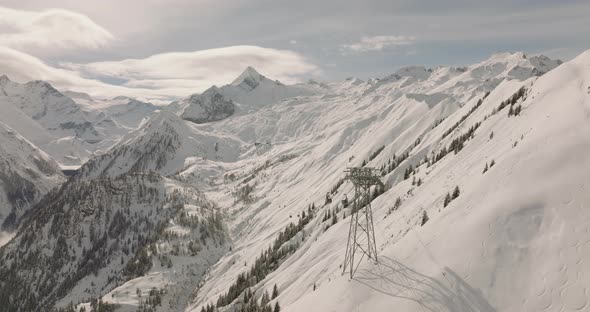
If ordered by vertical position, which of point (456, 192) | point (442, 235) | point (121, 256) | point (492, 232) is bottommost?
point (121, 256)

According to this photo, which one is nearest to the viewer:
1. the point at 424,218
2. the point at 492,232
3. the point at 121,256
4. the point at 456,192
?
the point at 492,232

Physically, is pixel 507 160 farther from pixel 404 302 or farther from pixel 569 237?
pixel 404 302

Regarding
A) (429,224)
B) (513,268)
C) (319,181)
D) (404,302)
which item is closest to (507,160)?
(429,224)

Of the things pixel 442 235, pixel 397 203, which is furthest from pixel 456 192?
pixel 397 203

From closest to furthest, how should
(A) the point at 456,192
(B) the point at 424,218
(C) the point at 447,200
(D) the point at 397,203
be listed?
(B) the point at 424,218
(C) the point at 447,200
(A) the point at 456,192
(D) the point at 397,203

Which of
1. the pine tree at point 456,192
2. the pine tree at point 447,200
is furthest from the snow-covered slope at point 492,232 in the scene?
the pine tree at point 456,192

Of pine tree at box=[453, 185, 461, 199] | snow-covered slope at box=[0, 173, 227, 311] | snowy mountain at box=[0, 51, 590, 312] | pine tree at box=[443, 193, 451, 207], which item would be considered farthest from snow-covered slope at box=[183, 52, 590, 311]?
snow-covered slope at box=[0, 173, 227, 311]

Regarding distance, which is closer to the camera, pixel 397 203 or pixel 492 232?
pixel 492 232

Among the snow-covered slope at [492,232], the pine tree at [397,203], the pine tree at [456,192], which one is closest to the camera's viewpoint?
the snow-covered slope at [492,232]

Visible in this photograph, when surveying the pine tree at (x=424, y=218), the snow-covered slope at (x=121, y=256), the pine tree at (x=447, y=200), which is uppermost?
the pine tree at (x=447, y=200)

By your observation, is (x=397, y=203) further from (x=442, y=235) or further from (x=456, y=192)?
(x=442, y=235)

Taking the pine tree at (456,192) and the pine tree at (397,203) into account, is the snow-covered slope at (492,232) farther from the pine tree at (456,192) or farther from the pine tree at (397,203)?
the pine tree at (456,192)

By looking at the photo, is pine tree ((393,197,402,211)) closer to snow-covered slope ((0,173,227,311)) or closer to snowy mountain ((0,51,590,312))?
snowy mountain ((0,51,590,312))
